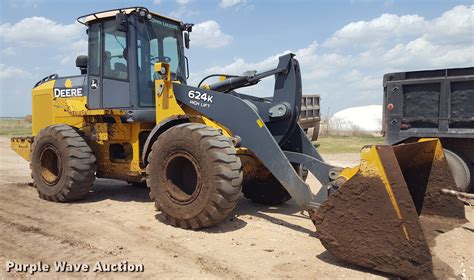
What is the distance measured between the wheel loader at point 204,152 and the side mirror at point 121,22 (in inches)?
0.6

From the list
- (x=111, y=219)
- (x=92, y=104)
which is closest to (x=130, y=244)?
(x=111, y=219)

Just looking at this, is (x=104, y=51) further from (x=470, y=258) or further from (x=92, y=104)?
(x=470, y=258)

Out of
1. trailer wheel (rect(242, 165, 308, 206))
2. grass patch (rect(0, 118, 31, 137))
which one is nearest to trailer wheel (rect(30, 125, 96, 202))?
trailer wheel (rect(242, 165, 308, 206))

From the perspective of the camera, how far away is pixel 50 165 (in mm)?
7570

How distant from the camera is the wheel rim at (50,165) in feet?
23.6

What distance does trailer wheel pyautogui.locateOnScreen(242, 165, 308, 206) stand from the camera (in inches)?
266

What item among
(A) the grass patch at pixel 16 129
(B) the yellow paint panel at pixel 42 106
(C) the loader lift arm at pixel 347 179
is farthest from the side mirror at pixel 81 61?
(A) the grass patch at pixel 16 129

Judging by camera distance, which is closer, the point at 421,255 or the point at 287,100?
the point at 421,255

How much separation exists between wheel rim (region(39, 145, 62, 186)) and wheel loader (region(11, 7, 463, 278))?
0.02 metres

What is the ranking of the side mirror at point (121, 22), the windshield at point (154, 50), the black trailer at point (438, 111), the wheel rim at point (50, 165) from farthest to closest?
the black trailer at point (438, 111), the wheel rim at point (50, 165), the windshield at point (154, 50), the side mirror at point (121, 22)

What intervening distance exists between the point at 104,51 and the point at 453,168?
20.6 ft

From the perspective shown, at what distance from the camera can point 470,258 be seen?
4.36 m

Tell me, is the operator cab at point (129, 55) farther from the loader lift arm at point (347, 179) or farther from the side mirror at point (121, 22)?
the loader lift arm at point (347, 179)

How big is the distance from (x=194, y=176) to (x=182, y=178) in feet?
0.58
